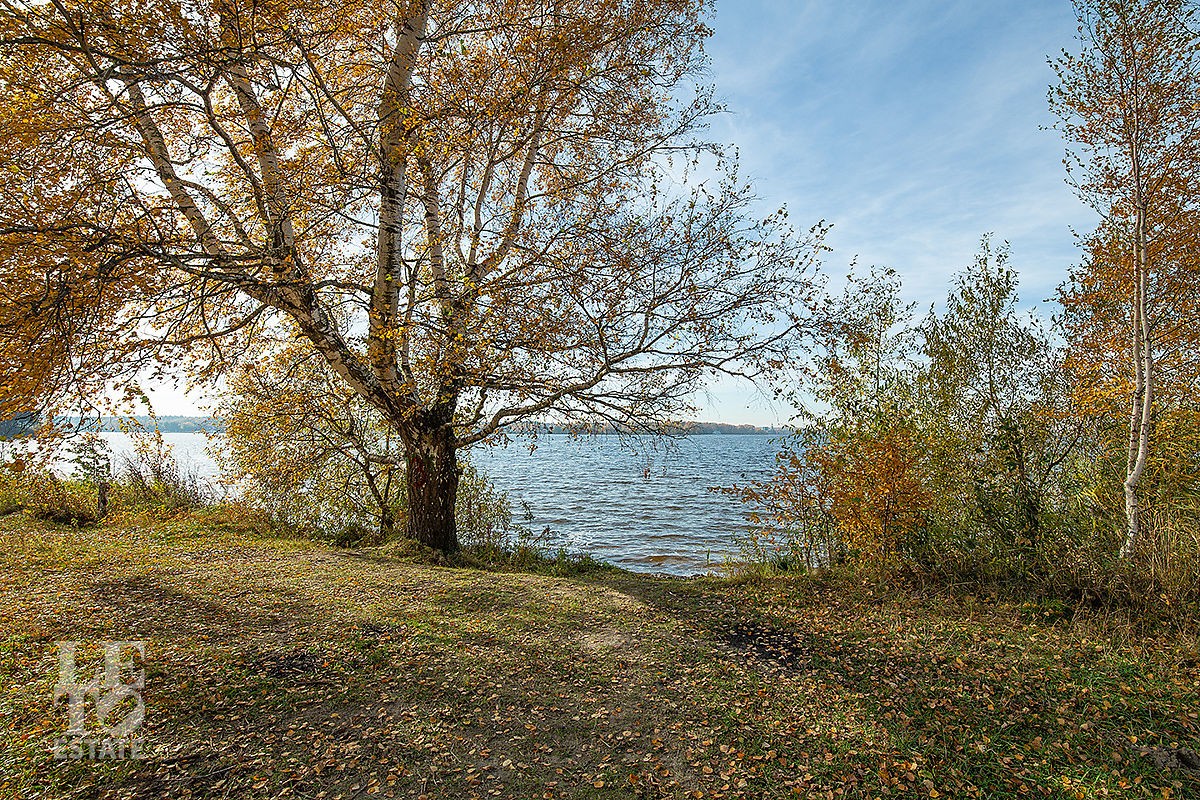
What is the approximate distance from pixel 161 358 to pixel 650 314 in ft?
16.5

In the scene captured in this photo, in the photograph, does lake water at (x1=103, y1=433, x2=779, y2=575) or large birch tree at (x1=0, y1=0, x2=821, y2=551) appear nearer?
large birch tree at (x1=0, y1=0, x2=821, y2=551)

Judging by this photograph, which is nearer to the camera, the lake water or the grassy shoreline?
the grassy shoreline

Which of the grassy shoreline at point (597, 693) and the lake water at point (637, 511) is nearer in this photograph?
the grassy shoreline at point (597, 693)

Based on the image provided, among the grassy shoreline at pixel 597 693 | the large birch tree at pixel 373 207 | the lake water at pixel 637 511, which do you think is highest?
the large birch tree at pixel 373 207

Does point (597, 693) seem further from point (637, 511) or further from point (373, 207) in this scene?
point (637, 511)

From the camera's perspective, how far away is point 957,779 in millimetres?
3348

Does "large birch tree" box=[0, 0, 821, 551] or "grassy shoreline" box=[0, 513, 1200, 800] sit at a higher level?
"large birch tree" box=[0, 0, 821, 551]

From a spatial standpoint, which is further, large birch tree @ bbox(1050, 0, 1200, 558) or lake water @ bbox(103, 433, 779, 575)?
lake water @ bbox(103, 433, 779, 575)

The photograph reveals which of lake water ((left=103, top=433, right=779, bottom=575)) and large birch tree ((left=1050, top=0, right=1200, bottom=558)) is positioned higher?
large birch tree ((left=1050, top=0, right=1200, bottom=558))

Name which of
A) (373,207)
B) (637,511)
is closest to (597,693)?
(373,207)

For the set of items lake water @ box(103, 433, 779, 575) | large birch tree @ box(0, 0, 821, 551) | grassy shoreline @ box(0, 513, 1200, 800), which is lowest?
lake water @ box(103, 433, 779, 575)

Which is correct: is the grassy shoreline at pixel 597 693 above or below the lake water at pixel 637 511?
above

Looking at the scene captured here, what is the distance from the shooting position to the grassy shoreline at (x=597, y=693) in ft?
10.9

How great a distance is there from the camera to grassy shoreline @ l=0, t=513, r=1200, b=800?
3.33 metres
